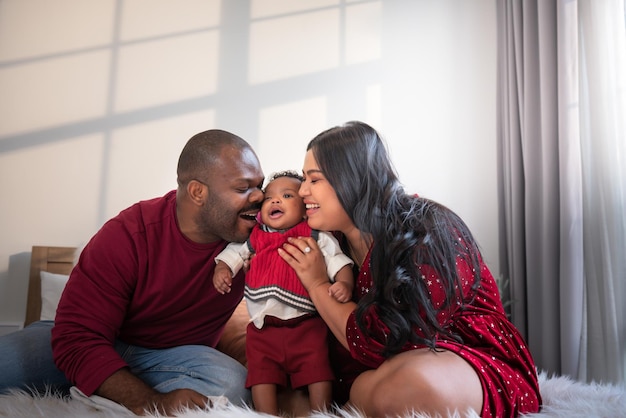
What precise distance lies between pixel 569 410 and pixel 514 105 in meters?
2.21

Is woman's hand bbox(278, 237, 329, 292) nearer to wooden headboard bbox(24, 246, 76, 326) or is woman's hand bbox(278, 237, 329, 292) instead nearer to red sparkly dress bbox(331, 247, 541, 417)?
red sparkly dress bbox(331, 247, 541, 417)

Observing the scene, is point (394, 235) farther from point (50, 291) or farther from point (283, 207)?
point (50, 291)

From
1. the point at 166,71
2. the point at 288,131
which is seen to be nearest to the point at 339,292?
the point at 288,131

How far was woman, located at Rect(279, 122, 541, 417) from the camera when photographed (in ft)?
4.08

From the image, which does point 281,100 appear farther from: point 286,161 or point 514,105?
point 514,105

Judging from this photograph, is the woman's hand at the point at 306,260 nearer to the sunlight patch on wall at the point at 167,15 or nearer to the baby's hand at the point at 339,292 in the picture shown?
the baby's hand at the point at 339,292

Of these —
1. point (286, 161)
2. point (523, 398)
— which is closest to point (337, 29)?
point (286, 161)

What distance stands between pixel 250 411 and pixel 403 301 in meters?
0.43

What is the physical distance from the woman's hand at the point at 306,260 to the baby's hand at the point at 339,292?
0.15 feet

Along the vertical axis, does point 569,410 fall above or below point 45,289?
below

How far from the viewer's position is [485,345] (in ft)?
4.51

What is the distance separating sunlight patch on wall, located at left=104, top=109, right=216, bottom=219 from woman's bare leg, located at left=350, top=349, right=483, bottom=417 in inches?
79.1


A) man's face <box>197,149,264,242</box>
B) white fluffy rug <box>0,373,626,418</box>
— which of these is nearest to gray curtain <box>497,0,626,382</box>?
white fluffy rug <box>0,373,626,418</box>

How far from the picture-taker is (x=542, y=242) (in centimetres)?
274
